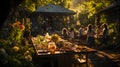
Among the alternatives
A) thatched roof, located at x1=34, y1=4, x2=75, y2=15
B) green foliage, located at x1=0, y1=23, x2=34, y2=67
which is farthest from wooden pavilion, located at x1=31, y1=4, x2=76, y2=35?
green foliage, located at x1=0, y1=23, x2=34, y2=67

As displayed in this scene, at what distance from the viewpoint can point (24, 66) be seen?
8.65 m

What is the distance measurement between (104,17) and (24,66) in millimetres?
18393

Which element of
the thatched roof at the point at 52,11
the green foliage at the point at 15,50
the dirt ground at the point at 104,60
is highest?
the green foliage at the point at 15,50

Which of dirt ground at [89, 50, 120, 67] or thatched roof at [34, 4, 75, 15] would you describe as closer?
dirt ground at [89, 50, 120, 67]

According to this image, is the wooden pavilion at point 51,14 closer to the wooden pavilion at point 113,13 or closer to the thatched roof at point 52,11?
the thatched roof at point 52,11

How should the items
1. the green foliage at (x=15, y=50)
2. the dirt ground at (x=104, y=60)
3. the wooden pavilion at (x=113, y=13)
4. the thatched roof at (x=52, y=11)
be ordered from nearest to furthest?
the green foliage at (x=15, y=50)
the dirt ground at (x=104, y=60)
the wooden pavilion at (x=113, y=13)
the thatched roof at (x=52, y=11)

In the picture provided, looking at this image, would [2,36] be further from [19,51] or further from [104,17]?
[104,17]

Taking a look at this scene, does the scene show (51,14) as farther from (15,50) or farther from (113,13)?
(15,50)

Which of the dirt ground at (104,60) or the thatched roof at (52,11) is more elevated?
the thatched roof at (52,11)

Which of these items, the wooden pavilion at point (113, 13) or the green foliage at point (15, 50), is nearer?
the green foliage at point (15, 50)

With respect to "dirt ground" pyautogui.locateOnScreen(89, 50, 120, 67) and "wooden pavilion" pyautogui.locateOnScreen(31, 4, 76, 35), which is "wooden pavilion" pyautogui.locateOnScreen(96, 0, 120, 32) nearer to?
"dirt ground" pyautogui.locateOnScreen(89, 50, 120, 67)

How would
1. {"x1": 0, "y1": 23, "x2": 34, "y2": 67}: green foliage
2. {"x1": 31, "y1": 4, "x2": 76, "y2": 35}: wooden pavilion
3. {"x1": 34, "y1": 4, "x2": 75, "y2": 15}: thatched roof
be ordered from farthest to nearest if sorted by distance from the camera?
1. {"x1": 31, "y1": 4, "x2": 76, "y2": 35}: wooden pavilion
2. {"x1": 34, "y1": 4, "x2": 75, "y2": 15}: thatched roof
3. {"x1": 0, "y1": 23, "x2": 34, "y2": 67}: green foliage

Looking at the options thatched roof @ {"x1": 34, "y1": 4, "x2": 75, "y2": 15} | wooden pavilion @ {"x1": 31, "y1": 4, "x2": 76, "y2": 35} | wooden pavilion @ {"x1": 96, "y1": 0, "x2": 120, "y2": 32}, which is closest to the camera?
wooden pavilion @ {"x1": 96, "y1": 0, "x2": 120, "y2": 32}

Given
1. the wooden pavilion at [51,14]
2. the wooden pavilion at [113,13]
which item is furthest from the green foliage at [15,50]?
the wooden pavilion at [51,14]
